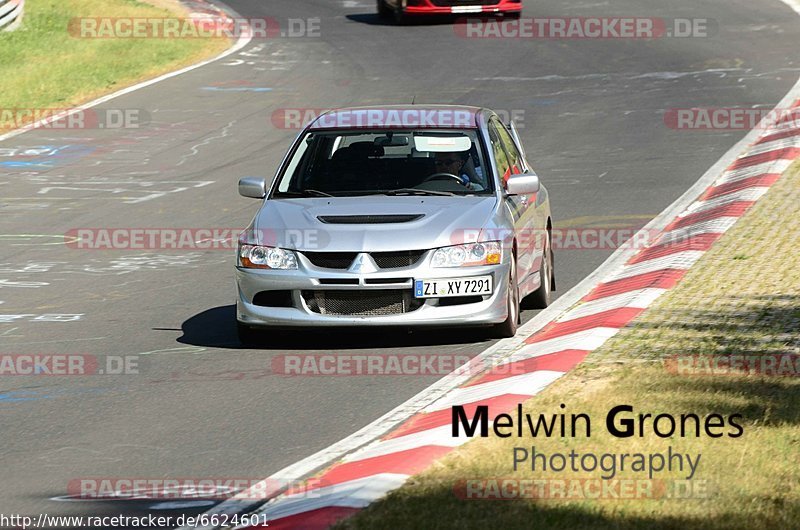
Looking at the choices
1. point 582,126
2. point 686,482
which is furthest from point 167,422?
point 582,126

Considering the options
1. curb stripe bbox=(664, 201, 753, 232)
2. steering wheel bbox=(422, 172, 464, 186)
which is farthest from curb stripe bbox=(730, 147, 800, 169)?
steering wheel bbox=(422, 172, 464, 186)

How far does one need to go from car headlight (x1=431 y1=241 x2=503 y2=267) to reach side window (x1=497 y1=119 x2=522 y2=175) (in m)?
1.71

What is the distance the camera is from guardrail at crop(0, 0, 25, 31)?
30312 millimetres

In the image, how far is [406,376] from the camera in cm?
989

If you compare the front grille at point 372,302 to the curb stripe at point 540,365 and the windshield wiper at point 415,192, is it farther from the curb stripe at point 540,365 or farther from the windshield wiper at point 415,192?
the windshield wiper at point 415,192

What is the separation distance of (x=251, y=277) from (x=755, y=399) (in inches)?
156

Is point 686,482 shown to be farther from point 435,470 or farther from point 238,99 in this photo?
point 238,99

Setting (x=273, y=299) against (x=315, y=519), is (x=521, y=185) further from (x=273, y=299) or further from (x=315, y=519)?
(x=315, y=519)

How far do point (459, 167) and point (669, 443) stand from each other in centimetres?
459

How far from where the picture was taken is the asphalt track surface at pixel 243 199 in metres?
8.47

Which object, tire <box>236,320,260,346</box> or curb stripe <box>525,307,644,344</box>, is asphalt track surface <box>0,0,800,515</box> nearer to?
tire <box>236,320,260,346</box>

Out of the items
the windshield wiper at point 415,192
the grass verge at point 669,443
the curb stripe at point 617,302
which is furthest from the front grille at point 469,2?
the windshield wiper at point 415,192

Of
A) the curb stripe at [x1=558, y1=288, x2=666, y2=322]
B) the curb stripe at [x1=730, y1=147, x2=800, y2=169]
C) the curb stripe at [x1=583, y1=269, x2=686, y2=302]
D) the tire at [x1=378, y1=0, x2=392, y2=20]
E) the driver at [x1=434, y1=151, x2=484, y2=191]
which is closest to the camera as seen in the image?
the driver at [x1=434, y1=151, x2=484, y2=191]

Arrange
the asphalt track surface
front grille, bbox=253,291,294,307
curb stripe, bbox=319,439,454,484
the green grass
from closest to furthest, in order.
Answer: curb stripe, bbox=319,439,454,484, the asphalt track surface, front grille, bbox=253,291,294,307, the green grass
